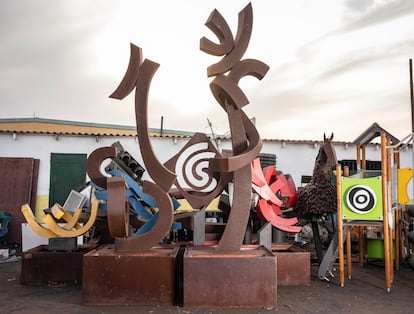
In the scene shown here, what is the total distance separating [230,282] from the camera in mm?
5133

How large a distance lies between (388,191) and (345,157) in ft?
20.2

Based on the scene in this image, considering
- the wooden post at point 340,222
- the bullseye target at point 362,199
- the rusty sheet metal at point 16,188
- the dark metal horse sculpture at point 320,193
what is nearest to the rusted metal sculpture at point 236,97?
the wooden post at point 340,222

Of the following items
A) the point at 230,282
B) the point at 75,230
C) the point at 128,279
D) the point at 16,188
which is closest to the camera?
the point at 230,282

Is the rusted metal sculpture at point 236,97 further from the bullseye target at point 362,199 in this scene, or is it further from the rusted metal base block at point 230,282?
the bullseye target at point 362,199

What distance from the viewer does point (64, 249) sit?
661 cm

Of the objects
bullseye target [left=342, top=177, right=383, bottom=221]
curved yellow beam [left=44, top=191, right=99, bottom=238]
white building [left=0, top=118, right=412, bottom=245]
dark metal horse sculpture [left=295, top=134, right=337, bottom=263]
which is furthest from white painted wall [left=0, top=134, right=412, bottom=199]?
bullseye target [left=342, top=177, right=383, bottom=221]

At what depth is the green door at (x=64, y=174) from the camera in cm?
1108

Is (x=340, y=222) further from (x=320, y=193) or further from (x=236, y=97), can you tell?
(x=236, y=97)

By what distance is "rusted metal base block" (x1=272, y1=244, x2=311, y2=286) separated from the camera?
6.34 meters

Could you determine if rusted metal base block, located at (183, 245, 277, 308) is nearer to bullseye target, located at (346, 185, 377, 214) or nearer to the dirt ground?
the dirt ground

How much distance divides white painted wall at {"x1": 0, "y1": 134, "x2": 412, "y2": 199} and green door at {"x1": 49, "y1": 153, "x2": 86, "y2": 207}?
0.15 metres

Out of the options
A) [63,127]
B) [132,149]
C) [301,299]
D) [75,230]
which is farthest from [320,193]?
[63,127]

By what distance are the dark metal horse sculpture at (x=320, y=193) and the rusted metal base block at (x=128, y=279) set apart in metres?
2.75

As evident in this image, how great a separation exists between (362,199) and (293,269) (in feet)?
4.54
